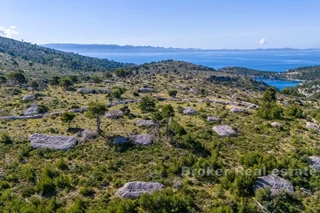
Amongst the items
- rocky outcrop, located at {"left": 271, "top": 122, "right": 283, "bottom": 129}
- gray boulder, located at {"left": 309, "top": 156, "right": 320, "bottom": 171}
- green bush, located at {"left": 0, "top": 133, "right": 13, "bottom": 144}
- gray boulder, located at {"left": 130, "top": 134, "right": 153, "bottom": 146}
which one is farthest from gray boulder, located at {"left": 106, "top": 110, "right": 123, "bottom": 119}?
gray boulder, located at {"left": 309, "top": 156, "right": 320, "bottom": 171}

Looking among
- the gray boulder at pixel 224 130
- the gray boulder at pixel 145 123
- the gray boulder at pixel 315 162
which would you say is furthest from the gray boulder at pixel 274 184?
the gray boulder at pixel 145 123

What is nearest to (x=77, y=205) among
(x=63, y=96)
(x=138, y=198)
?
(x=138, y=198)

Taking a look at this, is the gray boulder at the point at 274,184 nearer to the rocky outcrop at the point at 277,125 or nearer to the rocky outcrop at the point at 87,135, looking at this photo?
the rocky outcrop at the point at 277,125

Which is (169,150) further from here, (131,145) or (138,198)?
(138,198)

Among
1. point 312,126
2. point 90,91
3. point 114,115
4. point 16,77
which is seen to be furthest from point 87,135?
point 16,77

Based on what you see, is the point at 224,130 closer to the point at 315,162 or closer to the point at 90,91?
the point at 315,162

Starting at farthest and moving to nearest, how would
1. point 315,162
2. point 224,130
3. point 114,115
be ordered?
1. point 114,115
2. point 224,130
3. point 315,162
